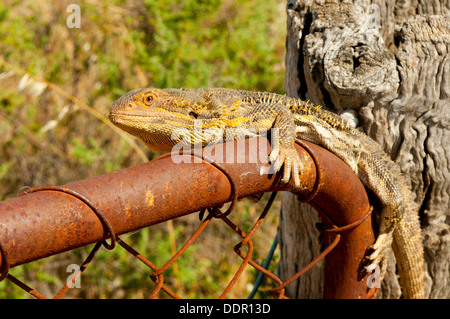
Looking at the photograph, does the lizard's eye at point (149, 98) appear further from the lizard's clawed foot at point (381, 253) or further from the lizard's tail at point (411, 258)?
the lizard's tail at point (411, 258)

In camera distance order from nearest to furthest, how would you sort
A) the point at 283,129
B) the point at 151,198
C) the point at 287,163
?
1. the point at 151,198
2. the point at 287,163
3. the point at 283,129

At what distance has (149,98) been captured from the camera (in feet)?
7.11

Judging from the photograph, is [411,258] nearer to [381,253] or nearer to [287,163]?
[381,253]

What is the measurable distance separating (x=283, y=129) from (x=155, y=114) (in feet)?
1.89

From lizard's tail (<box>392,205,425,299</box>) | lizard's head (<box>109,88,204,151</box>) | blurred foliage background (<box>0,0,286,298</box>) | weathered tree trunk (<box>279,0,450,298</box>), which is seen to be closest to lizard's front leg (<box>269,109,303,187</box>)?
weathered tree trunk (<box>279,0,450,298</box>)

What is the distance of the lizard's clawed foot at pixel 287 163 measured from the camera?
5.41 ft

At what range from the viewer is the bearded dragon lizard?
7.00 ft

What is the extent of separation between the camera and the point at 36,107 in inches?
210

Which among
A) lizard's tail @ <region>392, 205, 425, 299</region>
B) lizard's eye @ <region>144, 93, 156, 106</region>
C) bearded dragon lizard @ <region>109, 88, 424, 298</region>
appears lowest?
lizard's tail @ <region>392, 205, 425, 299</region>

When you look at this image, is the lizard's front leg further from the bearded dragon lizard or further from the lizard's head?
the lizard's head

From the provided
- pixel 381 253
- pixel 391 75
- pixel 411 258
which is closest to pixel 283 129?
pixel 391 75

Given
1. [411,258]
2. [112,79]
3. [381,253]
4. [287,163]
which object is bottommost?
[411,258]

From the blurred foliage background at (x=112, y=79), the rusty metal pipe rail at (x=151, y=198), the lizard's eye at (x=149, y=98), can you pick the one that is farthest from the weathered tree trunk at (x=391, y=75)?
the blurred foliage background at (x=112, y=79)

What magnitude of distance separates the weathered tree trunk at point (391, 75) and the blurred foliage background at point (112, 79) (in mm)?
2378
